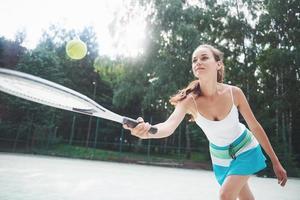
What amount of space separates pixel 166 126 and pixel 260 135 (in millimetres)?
997

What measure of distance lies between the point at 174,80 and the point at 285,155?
325 inches

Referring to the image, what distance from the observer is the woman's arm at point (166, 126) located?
2.25 meters

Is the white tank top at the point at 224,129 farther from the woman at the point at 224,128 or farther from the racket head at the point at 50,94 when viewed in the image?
the racket head at the point at 50,94

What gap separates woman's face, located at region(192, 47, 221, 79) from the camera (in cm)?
314

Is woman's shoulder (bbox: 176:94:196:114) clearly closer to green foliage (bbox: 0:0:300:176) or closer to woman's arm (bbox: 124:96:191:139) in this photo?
woman's arm (bbox: 124:96:191:139)

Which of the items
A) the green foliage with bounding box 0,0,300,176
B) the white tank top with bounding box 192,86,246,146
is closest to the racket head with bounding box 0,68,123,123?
the white tank top with bounding box 192,86,246,146

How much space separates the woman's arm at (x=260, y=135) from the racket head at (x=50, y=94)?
4.34 ft

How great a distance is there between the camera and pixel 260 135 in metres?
3.04

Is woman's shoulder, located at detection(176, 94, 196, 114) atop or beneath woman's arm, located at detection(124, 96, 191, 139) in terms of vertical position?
atop

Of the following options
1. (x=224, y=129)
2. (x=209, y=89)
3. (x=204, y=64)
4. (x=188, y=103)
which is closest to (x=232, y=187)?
(x=224, y=129)

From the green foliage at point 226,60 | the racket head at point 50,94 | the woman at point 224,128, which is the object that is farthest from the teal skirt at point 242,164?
the green foliage at point 226,60

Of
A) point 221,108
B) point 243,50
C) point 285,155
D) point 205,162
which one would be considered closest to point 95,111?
point 221,108

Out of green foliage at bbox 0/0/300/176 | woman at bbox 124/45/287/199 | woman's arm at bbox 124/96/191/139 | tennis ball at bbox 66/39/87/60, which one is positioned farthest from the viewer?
green foliage at bbox 0/0/300/176

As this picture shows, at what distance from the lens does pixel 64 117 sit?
103ft
